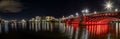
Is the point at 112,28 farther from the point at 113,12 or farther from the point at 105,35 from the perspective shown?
the point at 113,12

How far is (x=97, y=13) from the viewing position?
1243 inches

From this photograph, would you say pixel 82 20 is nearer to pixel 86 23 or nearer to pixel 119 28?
pixel 86 23

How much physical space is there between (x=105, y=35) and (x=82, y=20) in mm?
4407

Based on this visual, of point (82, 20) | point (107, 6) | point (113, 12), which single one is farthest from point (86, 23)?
point (113, 12)

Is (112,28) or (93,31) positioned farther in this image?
(93,31)

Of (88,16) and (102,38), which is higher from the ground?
(88,16)

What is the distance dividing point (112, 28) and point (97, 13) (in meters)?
3.52

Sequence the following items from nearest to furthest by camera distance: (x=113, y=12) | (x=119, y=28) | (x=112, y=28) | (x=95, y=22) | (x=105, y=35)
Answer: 1. (x=113, y=12)
2. (x=119, y=28)
3. (x=112, y=28)
4. (x=105, y=35)
5. (x=95, y=22)

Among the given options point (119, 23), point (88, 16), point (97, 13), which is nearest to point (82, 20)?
point (88, 16)

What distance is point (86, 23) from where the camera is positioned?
36.2 metres

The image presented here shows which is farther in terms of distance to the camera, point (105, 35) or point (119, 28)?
point (105, 35)

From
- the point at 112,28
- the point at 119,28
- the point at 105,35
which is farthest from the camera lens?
the point at 105,35

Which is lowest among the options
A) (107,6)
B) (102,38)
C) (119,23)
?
(102,38)

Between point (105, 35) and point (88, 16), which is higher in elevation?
point (88, 16)
